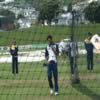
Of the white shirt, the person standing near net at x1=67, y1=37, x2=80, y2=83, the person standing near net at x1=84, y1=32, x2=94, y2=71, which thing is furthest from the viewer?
the person standing near net at x1=84, y1=32, x2=94, y2=71

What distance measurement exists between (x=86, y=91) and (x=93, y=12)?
2.18 meters

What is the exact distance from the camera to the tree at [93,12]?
1362 centimetres

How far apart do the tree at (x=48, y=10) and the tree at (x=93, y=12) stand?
A: 901mm

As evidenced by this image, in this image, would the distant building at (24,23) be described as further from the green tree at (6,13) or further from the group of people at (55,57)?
the group of people at (55,57)

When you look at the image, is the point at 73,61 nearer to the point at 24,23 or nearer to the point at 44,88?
the point at 44,88

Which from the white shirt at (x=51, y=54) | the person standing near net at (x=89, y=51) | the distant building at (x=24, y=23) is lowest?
the person standing near net at (x=89, y=51)

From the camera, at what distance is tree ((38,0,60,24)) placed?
13277mm

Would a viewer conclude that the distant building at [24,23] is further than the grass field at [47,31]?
No

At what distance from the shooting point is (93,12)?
13.7 m

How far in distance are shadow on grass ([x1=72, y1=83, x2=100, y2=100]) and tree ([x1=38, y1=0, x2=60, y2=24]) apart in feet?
7.06

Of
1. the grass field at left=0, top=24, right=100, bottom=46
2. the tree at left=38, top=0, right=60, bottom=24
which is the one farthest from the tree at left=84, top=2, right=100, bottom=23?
the tree at left=38, top=0, right=60, bottom=24

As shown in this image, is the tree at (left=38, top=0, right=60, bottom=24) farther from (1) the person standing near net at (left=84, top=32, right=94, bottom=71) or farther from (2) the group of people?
(1) the person standing near net at (left=84, top=32, right=94, bottom=71)

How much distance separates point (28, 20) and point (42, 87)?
2597 millimetres

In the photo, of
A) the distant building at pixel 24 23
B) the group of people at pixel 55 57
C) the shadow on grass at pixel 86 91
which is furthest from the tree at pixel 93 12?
the shadow on grass at pixel 86 91
